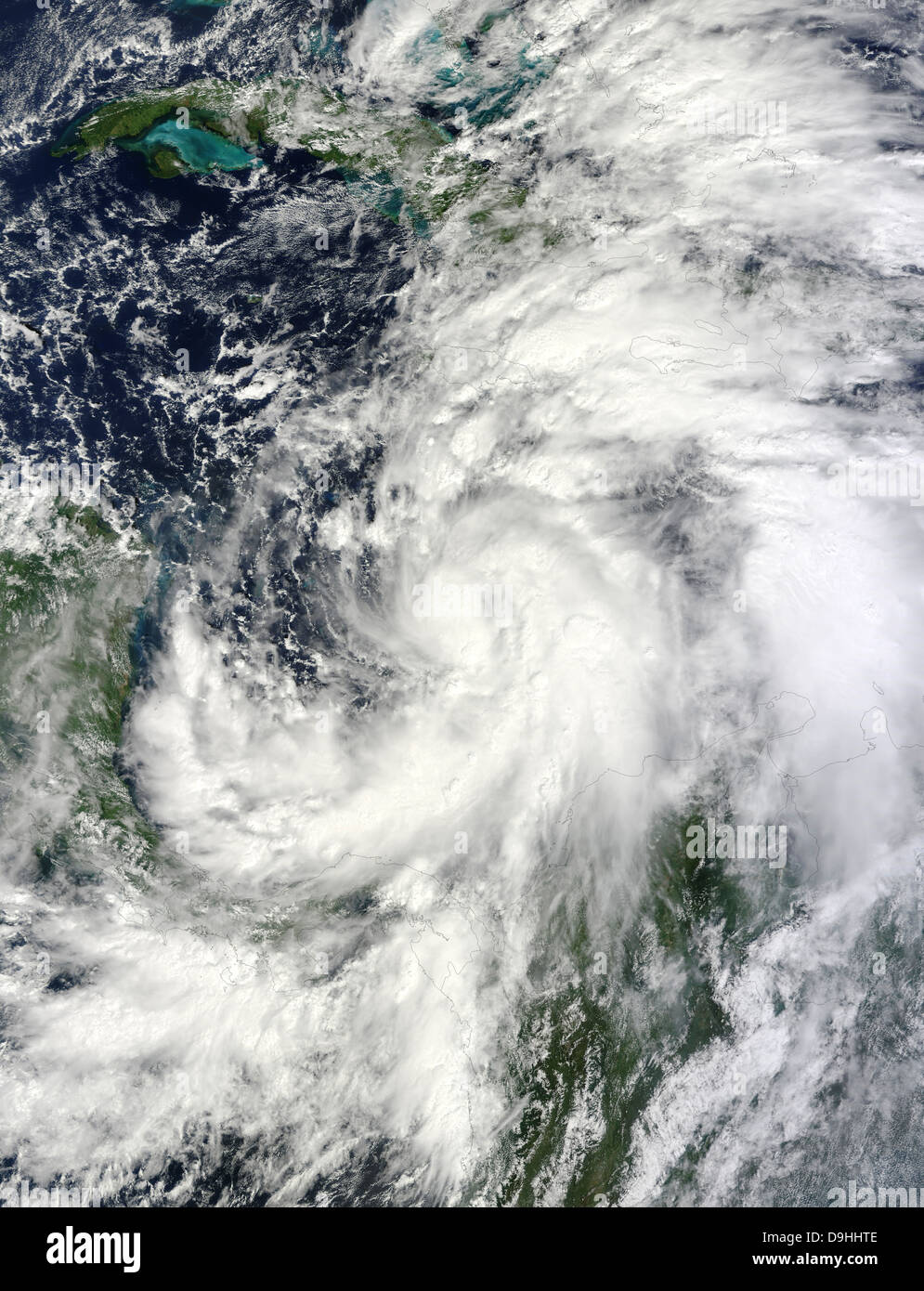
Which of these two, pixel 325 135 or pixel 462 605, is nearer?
pixel 462 605

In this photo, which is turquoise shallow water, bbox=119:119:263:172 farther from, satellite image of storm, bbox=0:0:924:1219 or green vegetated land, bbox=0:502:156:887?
green vegetated land, bbox=0:502:156:887

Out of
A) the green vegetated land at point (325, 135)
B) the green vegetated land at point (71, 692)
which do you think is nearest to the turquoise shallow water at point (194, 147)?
the green vegetated land at point (325, 135)

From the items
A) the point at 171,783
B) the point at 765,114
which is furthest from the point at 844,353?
the point at 171,783

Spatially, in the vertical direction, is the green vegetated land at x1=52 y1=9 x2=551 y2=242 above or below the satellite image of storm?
above

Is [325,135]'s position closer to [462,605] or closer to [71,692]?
[462,605]

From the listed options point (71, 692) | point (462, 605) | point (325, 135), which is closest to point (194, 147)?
point (325, 135)

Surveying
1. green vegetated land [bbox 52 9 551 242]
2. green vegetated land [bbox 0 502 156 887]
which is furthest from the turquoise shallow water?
green vegetated land [bbox 0 502 156 887]

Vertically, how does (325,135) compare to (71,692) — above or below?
above
